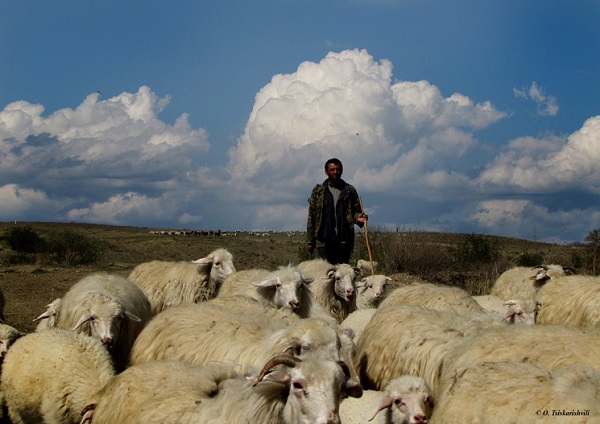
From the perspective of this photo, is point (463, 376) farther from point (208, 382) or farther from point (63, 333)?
point (63, 333)

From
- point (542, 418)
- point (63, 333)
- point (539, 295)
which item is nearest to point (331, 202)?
point (539, 295)

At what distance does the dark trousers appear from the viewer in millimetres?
12812

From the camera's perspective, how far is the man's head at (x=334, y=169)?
12.3 meters

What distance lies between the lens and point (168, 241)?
44625mm

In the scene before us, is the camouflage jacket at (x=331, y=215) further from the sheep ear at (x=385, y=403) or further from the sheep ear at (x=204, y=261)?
the sheep ear at (x=385, y=403)

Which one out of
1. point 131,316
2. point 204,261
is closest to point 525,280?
point 204,261

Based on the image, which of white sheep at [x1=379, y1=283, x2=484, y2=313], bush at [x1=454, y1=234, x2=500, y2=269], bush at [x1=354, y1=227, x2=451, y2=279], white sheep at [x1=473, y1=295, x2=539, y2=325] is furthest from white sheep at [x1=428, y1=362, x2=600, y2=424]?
bush at [x1=454, y1=234, x2=500, y2=269]

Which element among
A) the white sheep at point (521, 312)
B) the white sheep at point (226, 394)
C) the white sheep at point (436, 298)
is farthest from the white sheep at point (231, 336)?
the white sheep at point (521, 312)

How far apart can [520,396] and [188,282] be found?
8.12m

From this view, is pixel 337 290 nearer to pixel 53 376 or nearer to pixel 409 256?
pixel 53 376

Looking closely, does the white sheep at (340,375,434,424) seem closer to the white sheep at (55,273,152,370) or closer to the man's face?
the white sheep at (55,273,152,370)

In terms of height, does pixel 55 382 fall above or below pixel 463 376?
below

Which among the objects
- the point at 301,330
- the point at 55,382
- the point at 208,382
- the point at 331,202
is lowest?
the point at 55,382

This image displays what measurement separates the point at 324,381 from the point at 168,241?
41.0 m
